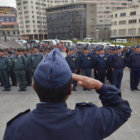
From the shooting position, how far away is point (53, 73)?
95 centimetres

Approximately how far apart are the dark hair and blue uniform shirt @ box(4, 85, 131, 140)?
4 centimetres

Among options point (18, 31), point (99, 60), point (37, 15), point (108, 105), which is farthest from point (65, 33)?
point (108, 105)

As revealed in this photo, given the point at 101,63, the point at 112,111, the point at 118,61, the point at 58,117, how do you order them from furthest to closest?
the point at 101,63, the point at 118,61, the point at 112,111, the point at 58,117

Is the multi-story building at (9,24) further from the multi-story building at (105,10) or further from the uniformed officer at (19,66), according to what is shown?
the uniformed officer at (19,66)

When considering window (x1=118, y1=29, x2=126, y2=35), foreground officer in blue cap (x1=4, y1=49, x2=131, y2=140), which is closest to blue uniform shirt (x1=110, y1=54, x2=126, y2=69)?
foreground officer in blue cap (x1=4, y1=49, x2=131, y2=140)

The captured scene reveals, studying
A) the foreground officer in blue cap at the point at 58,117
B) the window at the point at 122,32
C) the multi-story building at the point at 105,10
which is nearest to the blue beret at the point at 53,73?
the foreground officer in blue cap at the point at 58,117

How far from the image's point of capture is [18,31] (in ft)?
249

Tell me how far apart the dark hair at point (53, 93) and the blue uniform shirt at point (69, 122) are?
4 cm

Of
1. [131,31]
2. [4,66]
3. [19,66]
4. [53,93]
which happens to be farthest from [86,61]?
[131,31]

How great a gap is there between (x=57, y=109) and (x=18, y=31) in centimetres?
8289

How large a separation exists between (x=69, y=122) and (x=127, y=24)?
44.7 meters

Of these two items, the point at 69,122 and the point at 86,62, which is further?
the point at 86,62

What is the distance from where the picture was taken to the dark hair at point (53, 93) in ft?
3.16

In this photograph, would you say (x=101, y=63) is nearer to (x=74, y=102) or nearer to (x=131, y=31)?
(x=74, y=102)
